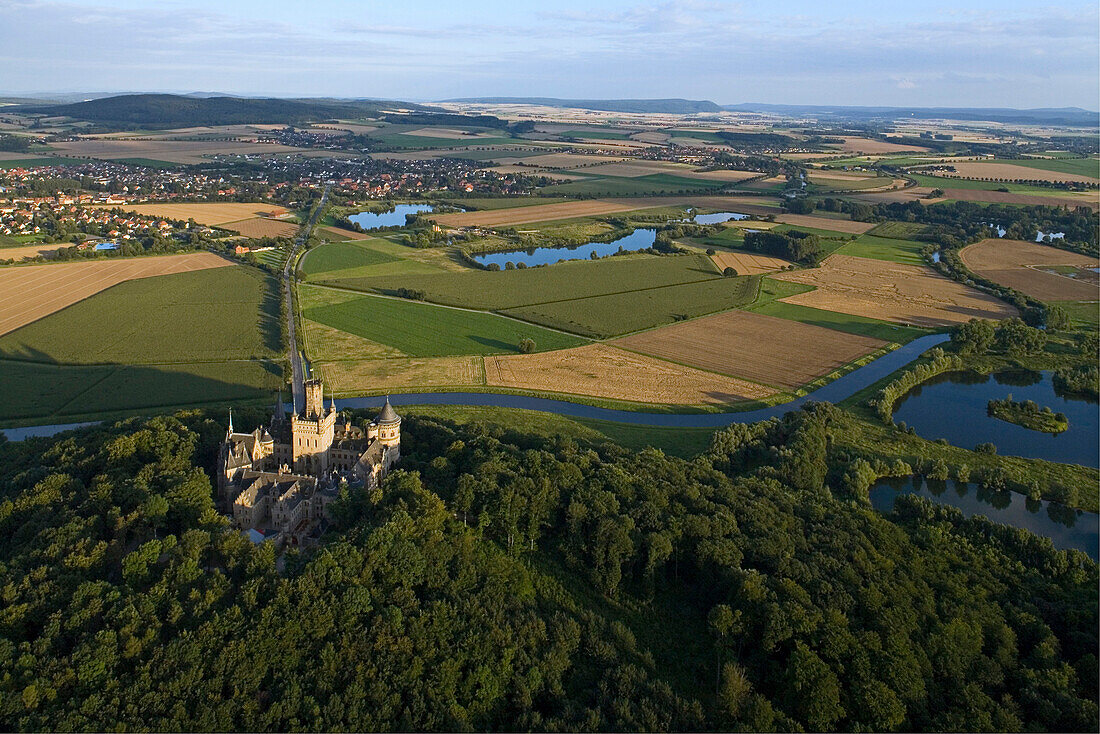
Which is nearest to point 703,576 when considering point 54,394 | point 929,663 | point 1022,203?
point 929,663

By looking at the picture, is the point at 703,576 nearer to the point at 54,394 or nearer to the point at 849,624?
the point at 849,624

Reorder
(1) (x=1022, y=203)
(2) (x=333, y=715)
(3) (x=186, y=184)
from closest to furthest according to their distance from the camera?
(2) (x=333, y=715) → (1) (x=1022, y=203) → (3) (x=186, y=184)

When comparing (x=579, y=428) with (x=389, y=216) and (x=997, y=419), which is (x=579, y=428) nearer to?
(x=997, y=419)

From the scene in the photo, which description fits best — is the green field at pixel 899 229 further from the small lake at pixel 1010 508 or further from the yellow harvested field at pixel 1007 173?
the small lake at pixel 1010 508

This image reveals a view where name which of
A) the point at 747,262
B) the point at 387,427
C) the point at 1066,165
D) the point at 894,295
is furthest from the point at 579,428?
the point at 1066,165

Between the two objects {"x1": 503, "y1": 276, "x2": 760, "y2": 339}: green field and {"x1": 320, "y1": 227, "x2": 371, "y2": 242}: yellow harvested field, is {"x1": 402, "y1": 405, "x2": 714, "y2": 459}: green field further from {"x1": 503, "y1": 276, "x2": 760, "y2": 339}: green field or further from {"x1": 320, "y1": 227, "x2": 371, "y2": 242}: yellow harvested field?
{"x1": 320, "y1": 227, "x2": 371, "y2": 242}: yellow harvested field

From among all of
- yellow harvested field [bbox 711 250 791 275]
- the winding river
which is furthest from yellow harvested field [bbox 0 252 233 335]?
yellow harvested field [bbox 711 250 791 275]
